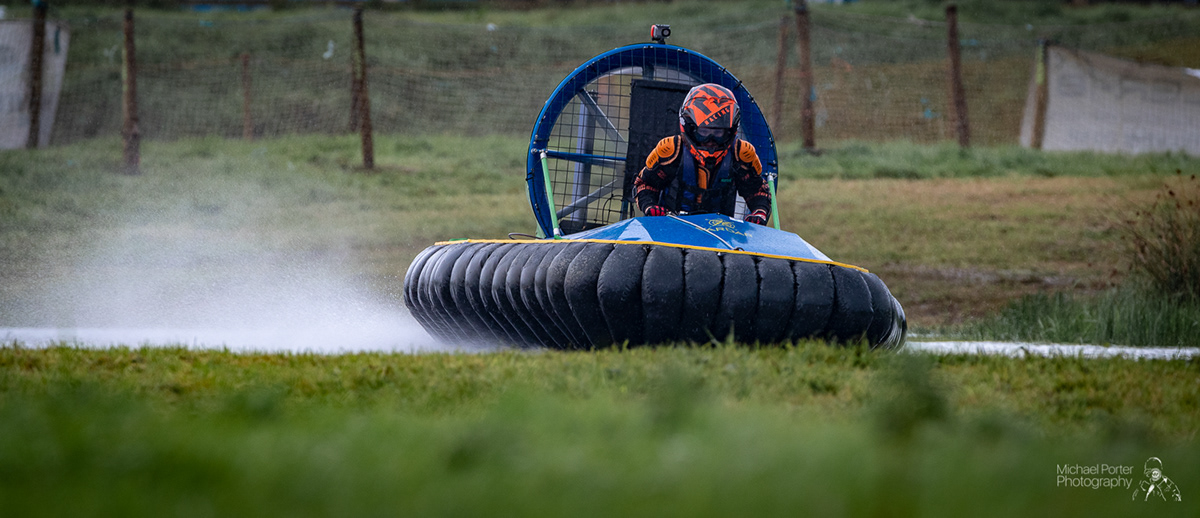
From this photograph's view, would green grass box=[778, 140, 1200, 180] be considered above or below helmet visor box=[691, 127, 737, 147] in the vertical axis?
below

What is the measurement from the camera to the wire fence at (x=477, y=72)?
17.9 metres

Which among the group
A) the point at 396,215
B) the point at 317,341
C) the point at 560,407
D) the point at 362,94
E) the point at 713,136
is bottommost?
the point at 317,341

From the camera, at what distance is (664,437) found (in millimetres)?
2143

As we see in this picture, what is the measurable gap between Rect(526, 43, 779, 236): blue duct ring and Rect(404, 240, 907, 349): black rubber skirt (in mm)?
1211

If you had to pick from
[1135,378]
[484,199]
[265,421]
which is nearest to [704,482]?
[265,421]

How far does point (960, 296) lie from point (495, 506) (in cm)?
677

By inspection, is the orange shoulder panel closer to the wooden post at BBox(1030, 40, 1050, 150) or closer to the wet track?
the wet track

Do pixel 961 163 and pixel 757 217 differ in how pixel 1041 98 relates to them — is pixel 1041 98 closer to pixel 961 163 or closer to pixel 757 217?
pixel 961 163

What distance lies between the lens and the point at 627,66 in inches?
219

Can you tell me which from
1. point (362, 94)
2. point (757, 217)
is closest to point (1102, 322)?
point (757, 217)

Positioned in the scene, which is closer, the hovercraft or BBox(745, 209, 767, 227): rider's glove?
the hovercraft

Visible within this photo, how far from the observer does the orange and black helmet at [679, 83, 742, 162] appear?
15.3 feet

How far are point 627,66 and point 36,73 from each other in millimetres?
10807

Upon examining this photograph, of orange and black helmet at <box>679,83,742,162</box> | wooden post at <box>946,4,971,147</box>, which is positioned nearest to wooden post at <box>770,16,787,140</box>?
wooden post at <box>946,4,971,147</box>
